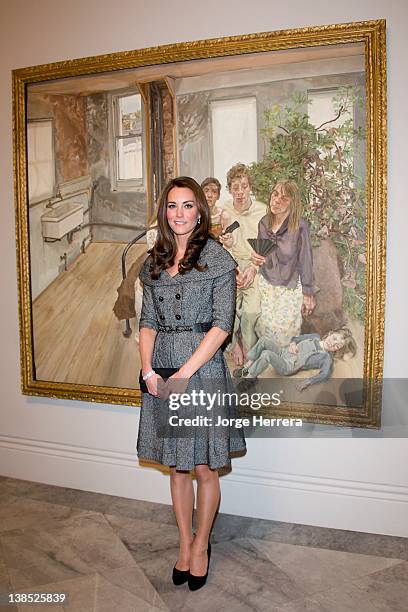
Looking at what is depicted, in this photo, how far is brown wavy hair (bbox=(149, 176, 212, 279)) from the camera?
97.7 inches

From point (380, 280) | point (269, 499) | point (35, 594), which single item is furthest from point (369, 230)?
point (35, 594)

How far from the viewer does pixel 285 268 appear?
2.88 meters

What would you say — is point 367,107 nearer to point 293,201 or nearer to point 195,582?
point 293,201

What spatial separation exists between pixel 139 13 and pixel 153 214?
43.0 inches

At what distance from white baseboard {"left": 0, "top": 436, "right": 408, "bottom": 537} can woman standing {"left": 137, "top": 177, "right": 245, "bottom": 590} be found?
1.93ft

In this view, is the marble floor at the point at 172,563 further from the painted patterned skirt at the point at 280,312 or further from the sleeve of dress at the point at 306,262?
the sleeve of dress at the point at 306,262

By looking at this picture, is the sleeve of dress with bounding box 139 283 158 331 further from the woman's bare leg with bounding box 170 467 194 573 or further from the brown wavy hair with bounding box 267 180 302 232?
the brown wavy hair with bounding box 267 180 302 232

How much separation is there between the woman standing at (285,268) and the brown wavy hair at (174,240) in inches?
17.9

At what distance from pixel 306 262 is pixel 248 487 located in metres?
1.26

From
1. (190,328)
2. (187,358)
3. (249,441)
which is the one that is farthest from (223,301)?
(249,441)

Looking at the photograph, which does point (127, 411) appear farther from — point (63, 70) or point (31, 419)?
point (63, 70)

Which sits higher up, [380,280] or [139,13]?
[139,13]

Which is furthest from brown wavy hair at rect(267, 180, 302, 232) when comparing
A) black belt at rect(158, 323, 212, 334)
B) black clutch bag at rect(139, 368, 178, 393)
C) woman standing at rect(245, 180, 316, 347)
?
black clutch bag at rect(139, 368, 178, 393)

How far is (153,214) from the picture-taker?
3.11 metres
